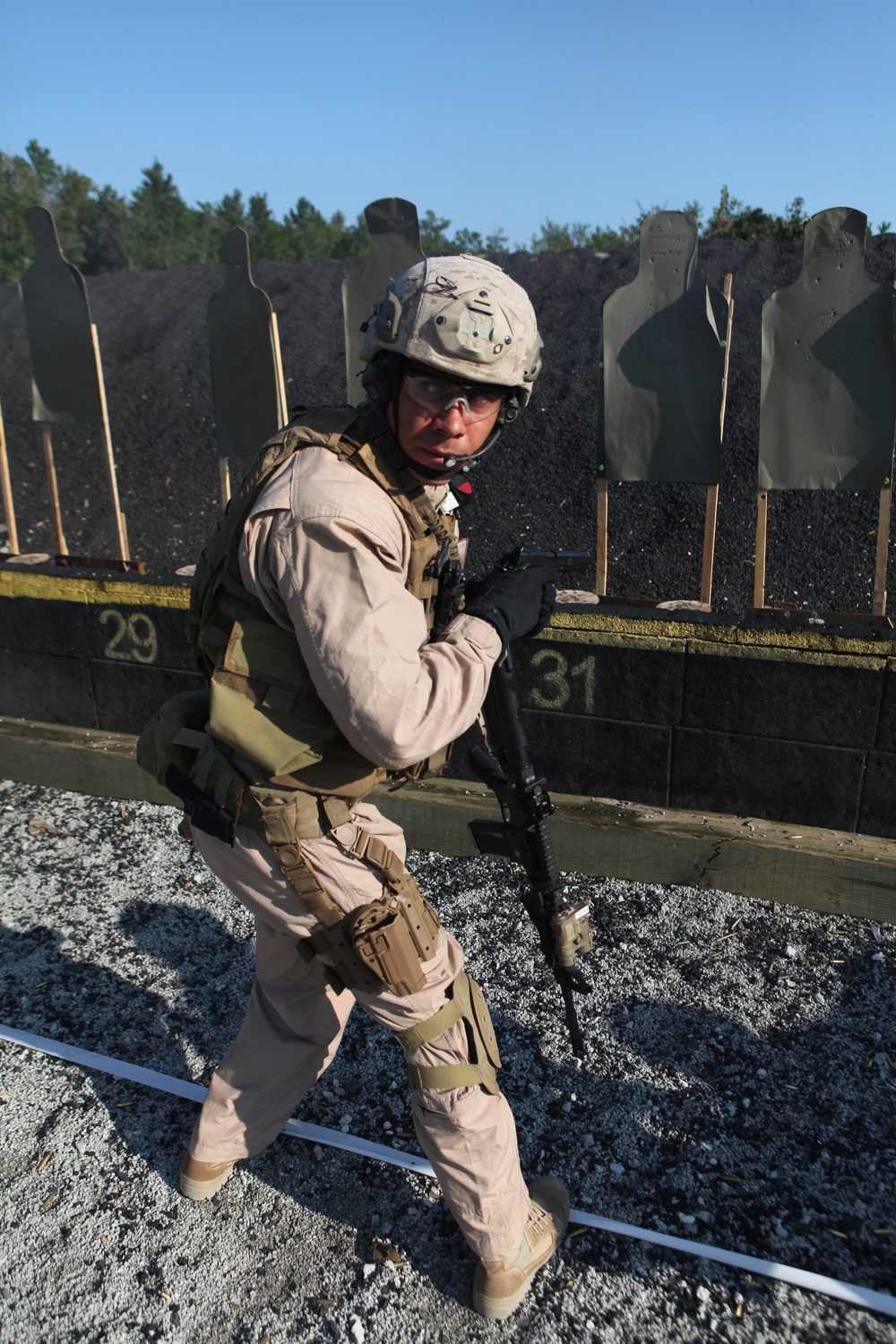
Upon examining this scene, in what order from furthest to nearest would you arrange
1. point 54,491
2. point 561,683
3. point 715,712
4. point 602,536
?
point 54,491, point 602,536, point 561,683, point 715,712

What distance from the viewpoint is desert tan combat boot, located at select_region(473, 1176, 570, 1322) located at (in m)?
1.93

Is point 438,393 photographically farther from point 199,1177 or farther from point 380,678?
point 199,1177

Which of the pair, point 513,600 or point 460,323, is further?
point 513,600

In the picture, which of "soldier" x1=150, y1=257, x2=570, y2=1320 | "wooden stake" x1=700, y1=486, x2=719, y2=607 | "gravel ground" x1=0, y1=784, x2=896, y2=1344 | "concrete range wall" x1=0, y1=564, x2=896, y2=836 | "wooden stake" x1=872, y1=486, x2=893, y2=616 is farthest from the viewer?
"wooden stake" x1=700, y1=486, x2=719, y2=607

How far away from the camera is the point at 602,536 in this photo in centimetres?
438

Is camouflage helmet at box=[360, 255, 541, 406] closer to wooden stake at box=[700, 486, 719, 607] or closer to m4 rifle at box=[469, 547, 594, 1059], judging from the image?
m4 rifle at box=[469, 547, 594, 1059]

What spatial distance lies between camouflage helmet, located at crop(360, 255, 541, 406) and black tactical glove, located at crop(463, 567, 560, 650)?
41 centimetres

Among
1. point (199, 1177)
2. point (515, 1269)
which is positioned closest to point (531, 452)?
point (199, 1177)

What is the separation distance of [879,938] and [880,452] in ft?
7.17

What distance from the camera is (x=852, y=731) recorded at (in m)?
3.29

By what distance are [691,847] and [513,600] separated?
1.90 meters

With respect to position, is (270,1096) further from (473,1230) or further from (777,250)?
(777,250)

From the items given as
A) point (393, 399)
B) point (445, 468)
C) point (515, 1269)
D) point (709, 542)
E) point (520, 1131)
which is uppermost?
point (393, 399)

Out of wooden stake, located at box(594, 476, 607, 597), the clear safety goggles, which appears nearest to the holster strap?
the clear safety goggles
